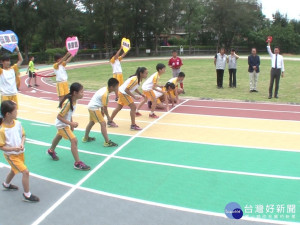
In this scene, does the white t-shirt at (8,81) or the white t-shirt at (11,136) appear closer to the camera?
the white t-shirt at (11,136)

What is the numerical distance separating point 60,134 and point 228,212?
10.3 feet

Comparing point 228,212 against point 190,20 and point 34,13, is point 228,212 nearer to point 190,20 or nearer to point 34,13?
point 34,13

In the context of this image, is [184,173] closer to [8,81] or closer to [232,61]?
[8,81]

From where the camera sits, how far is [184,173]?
507 centimetres

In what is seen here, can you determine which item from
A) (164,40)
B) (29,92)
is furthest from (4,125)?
(164,40)

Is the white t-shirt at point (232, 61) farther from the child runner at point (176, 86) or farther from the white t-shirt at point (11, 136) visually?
the white t-shirt at point (11, 136)

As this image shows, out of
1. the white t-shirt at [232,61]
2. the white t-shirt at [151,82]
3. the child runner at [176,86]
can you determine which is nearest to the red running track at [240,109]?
the child runner at [176,86]

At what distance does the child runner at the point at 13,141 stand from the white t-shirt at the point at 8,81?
9.41 ft

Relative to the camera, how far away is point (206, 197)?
14.0 ft

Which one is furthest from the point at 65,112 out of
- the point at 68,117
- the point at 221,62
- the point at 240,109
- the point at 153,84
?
the point at 221,62

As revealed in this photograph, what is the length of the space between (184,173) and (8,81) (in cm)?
443

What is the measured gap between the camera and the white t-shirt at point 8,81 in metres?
6.65

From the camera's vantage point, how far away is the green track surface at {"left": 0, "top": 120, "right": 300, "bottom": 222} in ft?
14.0

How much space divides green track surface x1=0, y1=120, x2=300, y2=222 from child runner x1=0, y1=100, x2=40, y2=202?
0.85 m
